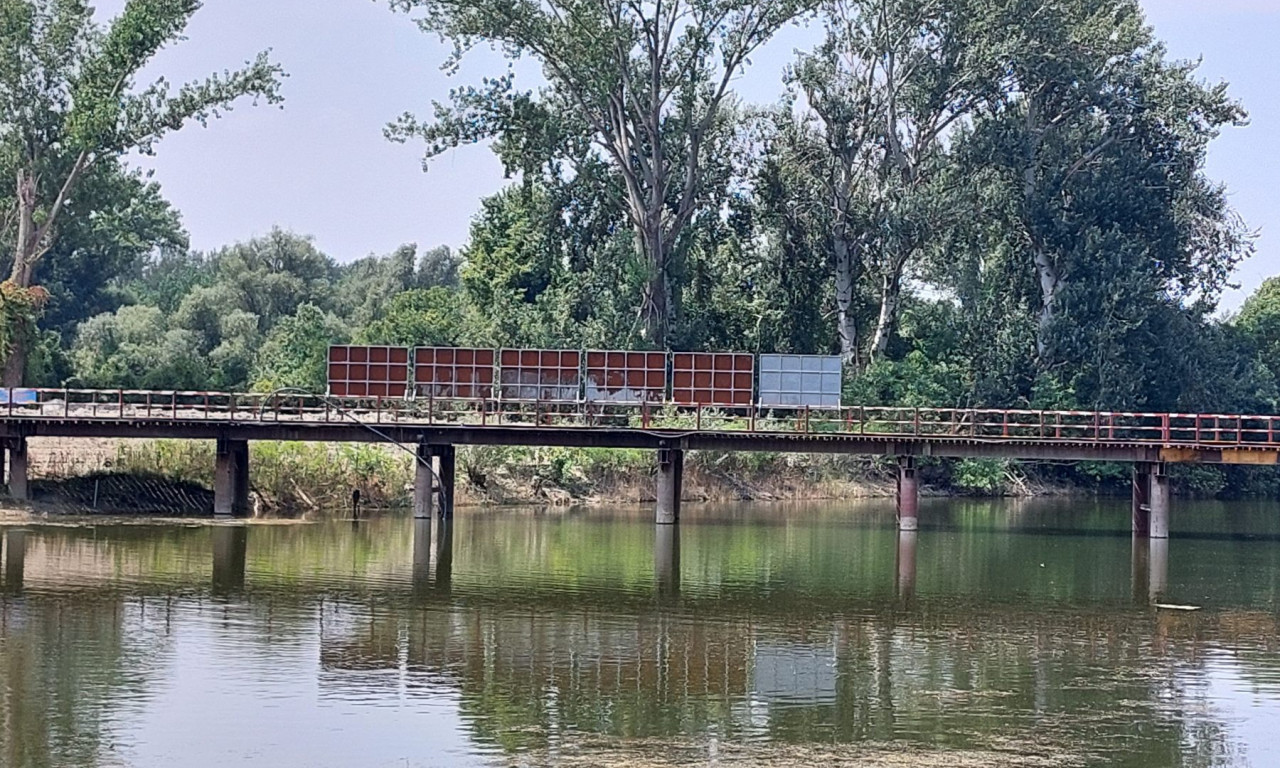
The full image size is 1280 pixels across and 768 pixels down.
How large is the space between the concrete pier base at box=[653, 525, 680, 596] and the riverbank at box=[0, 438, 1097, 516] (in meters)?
12.0

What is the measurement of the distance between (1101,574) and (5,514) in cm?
3247

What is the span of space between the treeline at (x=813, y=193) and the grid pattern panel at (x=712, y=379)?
16.2 m

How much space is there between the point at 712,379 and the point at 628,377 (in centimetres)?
298

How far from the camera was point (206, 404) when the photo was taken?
190 feet

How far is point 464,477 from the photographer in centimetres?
6900

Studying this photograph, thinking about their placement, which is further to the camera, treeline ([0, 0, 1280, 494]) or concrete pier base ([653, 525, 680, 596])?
treeline ([0, 0, 1280, 494])

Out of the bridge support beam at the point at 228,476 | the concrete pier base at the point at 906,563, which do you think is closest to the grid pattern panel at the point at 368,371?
the bridge support beam at the point at 228,476

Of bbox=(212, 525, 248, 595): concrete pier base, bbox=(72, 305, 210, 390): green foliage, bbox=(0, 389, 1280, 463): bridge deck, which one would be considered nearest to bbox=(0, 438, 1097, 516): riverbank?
bbox=(0, 389, 1280, 463): bridge deck

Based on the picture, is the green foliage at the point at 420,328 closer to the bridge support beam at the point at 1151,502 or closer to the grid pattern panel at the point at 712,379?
the grid pattern panel at the point at 712,379

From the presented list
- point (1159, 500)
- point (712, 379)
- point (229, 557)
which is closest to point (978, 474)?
point (712, 379)

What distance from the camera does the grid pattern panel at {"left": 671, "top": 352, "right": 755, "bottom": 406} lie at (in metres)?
62.0

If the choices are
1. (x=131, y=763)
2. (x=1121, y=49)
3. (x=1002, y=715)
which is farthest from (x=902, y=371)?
(x=131, y=763)

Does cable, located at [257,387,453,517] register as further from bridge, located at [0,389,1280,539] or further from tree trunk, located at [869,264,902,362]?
tree trunk, located at [869,264,902,362]

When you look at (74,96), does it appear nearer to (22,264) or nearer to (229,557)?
(22,264)
